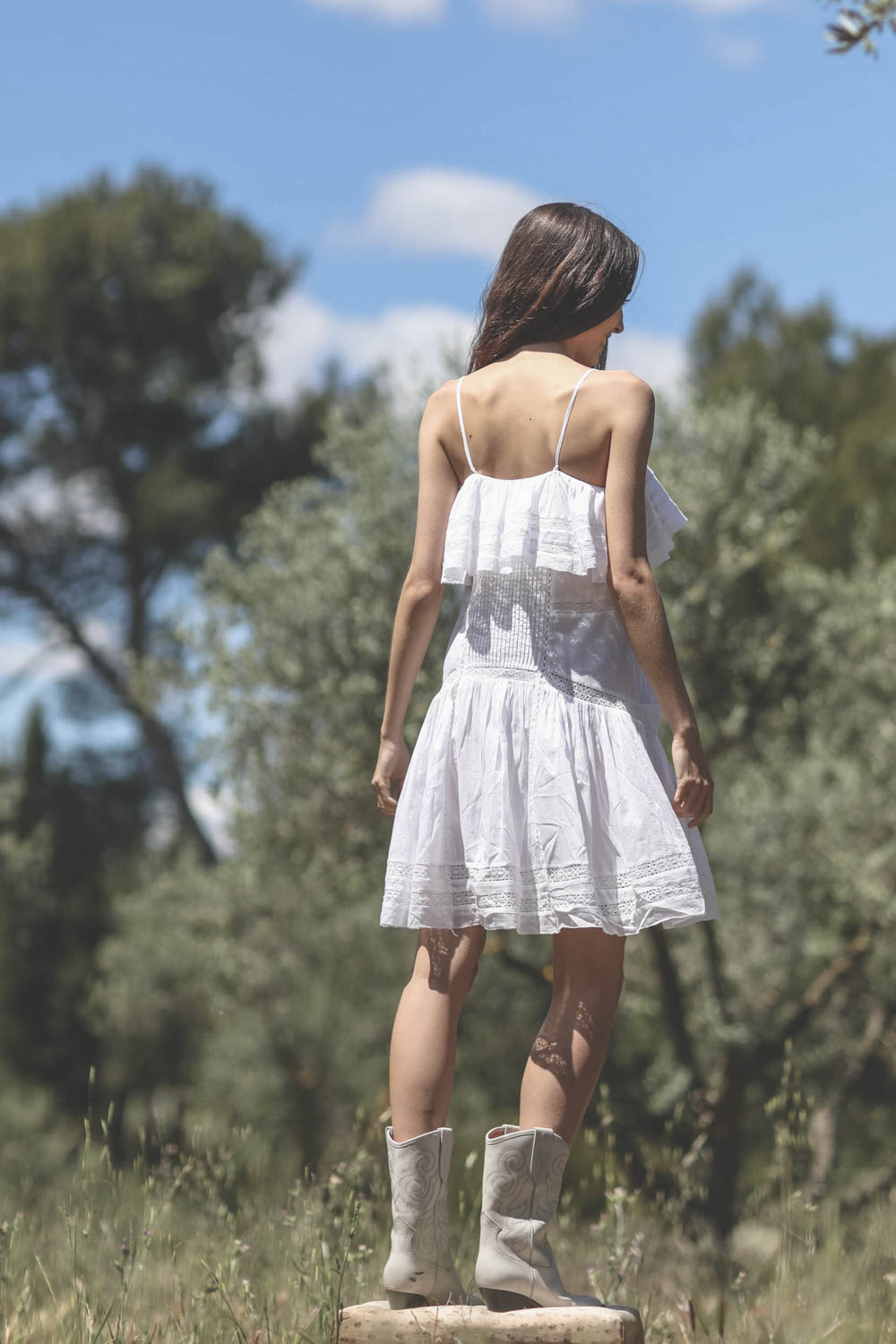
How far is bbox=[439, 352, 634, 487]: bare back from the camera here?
2523 millimetres

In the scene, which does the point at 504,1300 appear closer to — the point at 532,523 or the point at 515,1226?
the point at 515,1226

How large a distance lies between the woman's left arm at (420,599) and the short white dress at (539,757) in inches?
2.2

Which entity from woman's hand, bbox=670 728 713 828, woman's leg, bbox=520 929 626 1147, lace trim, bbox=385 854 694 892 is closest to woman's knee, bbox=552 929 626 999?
woman's leg, bbox=520 929 626 1147

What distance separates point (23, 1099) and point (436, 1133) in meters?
15.1

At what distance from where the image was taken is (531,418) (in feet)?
8.45

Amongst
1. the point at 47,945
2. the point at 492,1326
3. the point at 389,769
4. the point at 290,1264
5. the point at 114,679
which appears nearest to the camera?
the point at 492,1326

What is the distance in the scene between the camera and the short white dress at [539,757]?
2383 millimetres

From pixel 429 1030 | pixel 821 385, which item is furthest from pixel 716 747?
pixel 821 385

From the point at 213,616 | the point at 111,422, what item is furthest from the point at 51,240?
the point at 213,616

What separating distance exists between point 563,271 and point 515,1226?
1.76m

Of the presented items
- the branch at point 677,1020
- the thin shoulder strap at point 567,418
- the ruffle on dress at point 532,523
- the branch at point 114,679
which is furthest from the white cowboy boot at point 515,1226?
the branch at point 114,679

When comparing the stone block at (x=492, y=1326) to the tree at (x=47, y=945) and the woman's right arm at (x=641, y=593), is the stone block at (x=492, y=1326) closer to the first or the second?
the woman's right arm at (x=641, y=593)

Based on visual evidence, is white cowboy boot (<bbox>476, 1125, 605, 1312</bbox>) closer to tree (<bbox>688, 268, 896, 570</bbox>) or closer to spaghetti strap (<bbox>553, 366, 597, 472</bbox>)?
spaghetti strap (<bbox>553, 366, 597, 472</bbox>)

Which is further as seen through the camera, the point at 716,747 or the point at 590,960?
the point at 716,747
